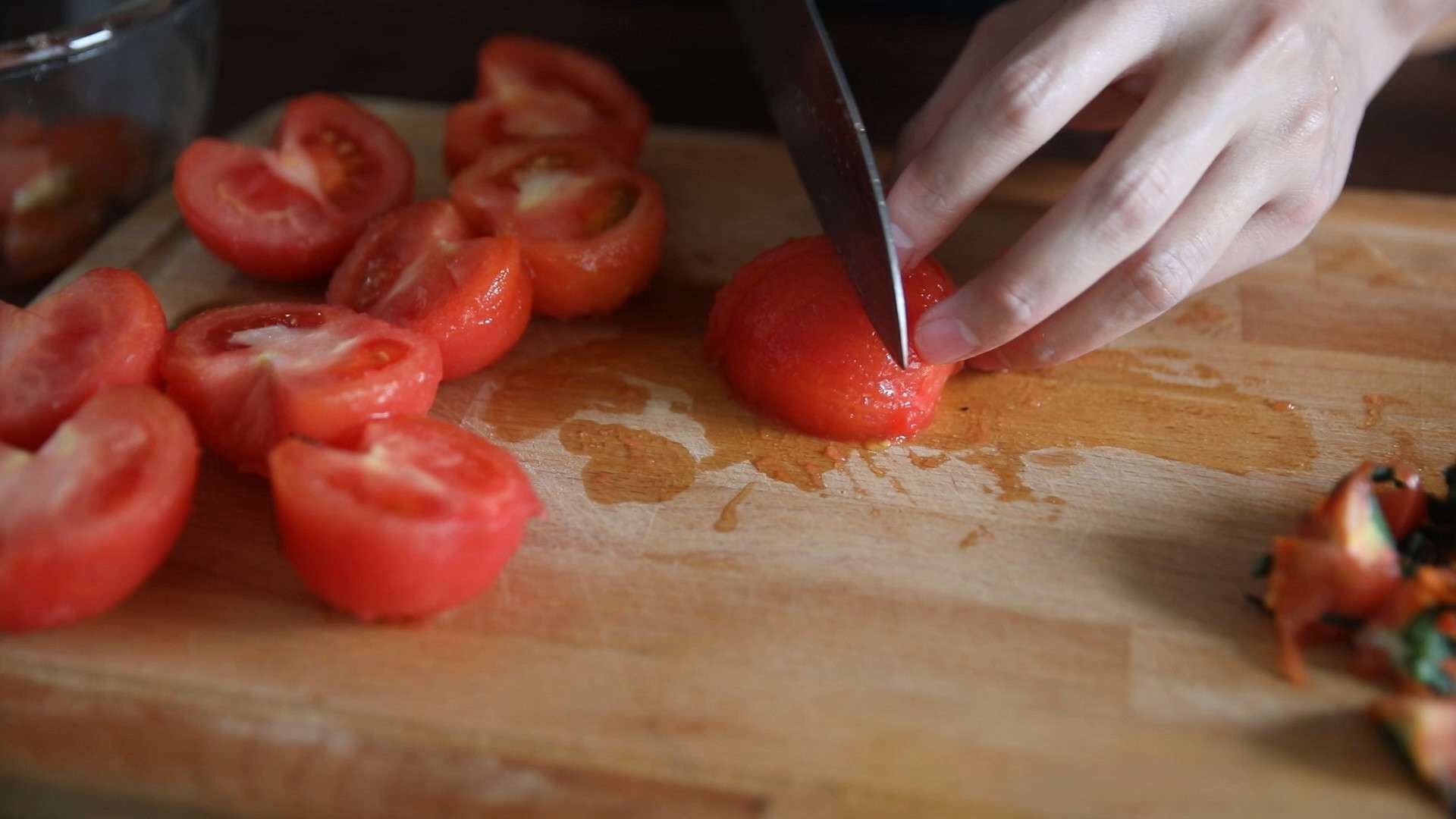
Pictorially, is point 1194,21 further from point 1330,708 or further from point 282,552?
point 282,552

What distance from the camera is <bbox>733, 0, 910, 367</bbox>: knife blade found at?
1916 millimetres

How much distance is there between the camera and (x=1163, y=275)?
1998 millimetres

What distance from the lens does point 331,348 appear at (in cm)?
198

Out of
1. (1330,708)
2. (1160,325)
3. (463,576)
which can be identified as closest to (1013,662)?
(1330,708)

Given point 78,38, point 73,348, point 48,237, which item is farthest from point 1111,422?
point 48,237

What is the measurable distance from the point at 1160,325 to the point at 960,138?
71 cm

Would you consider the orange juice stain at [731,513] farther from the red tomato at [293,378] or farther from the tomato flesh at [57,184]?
the tomato flesh at [57,184]

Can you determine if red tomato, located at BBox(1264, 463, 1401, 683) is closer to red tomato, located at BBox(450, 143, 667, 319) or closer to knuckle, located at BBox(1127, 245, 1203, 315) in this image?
knuckle, located at BBox(1127, 245, 1203, 315)

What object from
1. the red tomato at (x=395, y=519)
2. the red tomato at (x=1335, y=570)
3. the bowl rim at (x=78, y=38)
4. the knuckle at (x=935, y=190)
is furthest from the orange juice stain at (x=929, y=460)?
the bowl rim at (x=78, y=38)

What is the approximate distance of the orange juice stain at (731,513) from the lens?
193cm

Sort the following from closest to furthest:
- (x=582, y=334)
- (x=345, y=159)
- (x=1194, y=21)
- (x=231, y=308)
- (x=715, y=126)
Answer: (x=1194, y=21)
(x=231, y=308)
(x=582, y=334)
(x=345, y=159)
(x=715, y=126)

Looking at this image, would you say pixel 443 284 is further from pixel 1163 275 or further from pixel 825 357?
pixel 1163 275

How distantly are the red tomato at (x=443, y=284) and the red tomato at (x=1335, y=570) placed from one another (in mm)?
1352

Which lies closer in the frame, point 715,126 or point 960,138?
point 960,138
